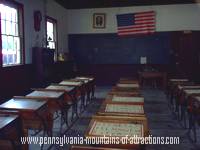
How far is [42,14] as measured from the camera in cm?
736

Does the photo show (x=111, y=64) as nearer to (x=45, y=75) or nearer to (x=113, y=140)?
(x=45, y=75)

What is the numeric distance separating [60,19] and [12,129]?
7.40 metres

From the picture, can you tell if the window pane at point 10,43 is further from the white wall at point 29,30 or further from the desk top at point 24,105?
the desk top at point 24,105

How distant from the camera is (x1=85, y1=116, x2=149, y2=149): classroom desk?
2076 mm

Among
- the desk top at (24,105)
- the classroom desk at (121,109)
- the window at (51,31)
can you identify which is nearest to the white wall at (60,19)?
the window at (51,31)

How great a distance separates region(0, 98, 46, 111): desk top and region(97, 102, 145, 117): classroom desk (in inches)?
26.0

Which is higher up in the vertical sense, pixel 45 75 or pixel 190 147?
pixel 45 75

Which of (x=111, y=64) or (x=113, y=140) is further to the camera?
(x=111, y=64)

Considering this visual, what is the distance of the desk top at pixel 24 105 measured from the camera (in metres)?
2.82

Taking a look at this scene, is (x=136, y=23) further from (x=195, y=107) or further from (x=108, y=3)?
(x=195, y=107)

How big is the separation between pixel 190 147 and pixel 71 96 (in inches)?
72.6

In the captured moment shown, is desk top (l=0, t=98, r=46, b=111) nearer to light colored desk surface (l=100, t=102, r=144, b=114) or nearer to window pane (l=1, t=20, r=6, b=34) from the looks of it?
light colored desk surface (l=100, t=102, r=144, b=114)

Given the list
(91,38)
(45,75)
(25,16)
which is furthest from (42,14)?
(91,38)

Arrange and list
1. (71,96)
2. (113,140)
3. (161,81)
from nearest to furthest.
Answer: (113,140), (71,96), (161,81)
